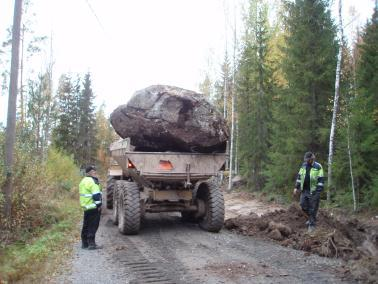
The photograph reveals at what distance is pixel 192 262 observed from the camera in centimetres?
725

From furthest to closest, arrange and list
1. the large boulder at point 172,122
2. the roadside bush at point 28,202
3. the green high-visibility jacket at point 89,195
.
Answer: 1. the roadside bush at point 28,202
2. the large boulder at point 172,122
3. the green high-visibility jacket at point 89,195

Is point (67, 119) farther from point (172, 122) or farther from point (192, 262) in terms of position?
point (192, 262)

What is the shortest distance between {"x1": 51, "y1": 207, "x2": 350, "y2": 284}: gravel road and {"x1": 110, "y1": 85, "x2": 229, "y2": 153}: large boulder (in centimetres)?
222

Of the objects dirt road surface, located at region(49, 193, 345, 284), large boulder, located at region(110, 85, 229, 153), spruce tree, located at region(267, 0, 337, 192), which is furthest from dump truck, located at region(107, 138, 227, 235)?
spruce tree, located at region(267, 0, 337, 192)

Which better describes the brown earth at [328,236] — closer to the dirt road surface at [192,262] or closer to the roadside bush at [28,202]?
the dirt road surface at [192,262]

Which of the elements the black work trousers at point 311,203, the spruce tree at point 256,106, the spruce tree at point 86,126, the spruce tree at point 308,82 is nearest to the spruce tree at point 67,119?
the spruce tree at point 86,126

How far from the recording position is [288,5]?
17.5 m

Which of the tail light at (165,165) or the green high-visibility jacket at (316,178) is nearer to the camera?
the green high-visibility jacket at (316,178)

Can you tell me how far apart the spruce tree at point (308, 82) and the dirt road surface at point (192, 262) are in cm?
748

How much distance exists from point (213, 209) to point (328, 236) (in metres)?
2.99

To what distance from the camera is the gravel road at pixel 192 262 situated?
6.27 meters

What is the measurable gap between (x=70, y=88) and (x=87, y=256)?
130 feet

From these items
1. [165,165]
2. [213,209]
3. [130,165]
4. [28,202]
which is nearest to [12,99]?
[28,202]

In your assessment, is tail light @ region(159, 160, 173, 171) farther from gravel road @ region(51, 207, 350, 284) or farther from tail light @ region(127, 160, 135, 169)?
gravel road @ region(51, 207, 350, 284)
